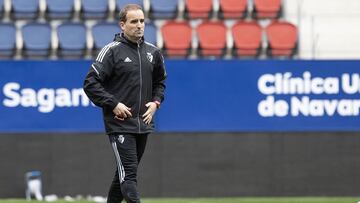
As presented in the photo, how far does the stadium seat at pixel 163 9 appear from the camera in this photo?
49.0 ft

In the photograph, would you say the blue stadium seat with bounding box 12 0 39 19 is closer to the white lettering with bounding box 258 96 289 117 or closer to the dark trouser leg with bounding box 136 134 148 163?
the white lettering with bounding box 258 96 289 117

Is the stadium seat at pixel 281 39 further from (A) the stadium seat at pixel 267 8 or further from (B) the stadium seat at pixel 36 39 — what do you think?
(B) the stadium seat at pixel 36 39

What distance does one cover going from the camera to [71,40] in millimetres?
14234

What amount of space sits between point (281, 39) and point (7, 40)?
178 inches

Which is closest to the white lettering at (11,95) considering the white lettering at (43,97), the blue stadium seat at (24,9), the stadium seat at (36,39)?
the white lettering at (43,97)

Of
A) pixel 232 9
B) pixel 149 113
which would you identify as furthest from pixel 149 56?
pixel 232 9

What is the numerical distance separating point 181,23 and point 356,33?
2969mm

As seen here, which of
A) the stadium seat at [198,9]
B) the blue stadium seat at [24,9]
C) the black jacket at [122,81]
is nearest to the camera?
the black jacket at [122,81]

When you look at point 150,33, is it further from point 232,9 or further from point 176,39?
point 232,9

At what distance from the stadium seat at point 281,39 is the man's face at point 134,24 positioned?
309 inches

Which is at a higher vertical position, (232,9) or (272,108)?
(232,9)

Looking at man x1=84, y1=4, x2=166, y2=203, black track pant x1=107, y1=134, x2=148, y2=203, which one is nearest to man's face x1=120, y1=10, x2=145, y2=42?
man x1=84, y1=4, x2=166, y2=203

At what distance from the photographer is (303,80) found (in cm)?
1144

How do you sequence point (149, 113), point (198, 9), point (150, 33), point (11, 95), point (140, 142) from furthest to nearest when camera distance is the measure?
point (198, 9)
point (150, 33)
point (11, 95)
point (140, 142)
point (149, 113)
